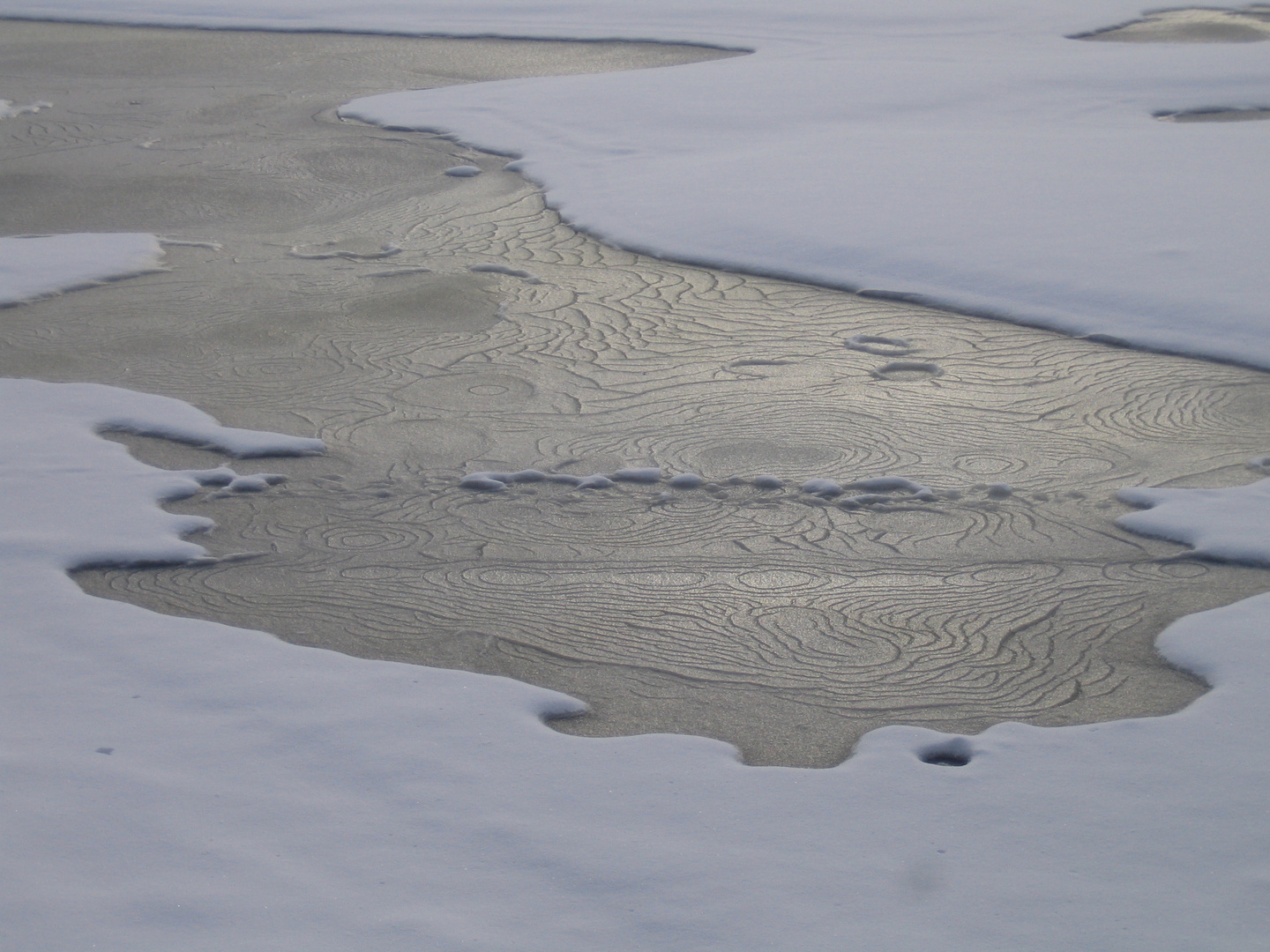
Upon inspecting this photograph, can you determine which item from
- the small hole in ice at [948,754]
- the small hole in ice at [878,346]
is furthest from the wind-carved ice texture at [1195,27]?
the small hole in ice at [948,754]

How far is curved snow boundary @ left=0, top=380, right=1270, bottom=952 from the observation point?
6.40ft

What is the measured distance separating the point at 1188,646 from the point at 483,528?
1.76 m

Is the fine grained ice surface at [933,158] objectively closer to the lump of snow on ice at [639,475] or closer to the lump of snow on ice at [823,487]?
the lump of snow on ice at [823,487]

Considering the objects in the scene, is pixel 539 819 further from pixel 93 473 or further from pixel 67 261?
pixel 67 261

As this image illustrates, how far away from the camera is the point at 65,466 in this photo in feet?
12.0

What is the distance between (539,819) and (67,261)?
454 centimetres

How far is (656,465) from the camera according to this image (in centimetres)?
373

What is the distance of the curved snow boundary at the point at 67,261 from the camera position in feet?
17.6

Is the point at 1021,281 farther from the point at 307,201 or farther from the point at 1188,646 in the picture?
the point at 307,201

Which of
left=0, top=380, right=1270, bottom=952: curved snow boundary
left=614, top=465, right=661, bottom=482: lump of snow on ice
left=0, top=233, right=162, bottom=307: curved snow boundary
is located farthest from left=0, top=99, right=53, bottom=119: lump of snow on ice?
left=0, top=380, right=1270, bottom=952: curved snow boundary

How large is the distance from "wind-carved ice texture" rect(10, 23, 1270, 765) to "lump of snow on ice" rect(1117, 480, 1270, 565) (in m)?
0.06

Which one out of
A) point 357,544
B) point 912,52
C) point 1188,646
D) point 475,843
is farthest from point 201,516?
point 912,52

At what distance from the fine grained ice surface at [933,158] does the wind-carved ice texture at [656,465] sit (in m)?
0.36

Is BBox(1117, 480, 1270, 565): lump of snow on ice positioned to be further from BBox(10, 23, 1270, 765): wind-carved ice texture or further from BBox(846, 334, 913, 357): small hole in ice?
BBox(846, 334, 913, 357): small hole in ice
